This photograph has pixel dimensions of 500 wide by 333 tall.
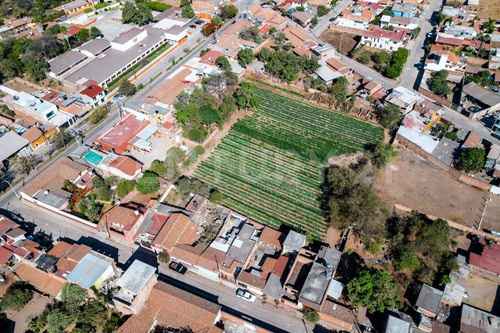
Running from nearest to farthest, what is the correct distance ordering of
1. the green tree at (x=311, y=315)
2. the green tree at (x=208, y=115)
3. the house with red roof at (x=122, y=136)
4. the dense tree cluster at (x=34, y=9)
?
the green tree at (x=311, y=315) < the house with red roof at (x=122, y=136) < the green tree at (x=208, y=115) < the dense tree cluster at (x=34, y=9)

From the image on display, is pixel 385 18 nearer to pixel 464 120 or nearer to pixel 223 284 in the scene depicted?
pixel 464 120

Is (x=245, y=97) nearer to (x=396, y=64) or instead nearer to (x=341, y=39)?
(x=396, y=64)

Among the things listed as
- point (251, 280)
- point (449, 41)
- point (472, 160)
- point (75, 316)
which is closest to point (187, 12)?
point (449, 41)

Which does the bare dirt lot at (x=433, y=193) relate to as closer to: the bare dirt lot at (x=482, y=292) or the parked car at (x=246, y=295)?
the bare dirt lot at (x=482, y=292)

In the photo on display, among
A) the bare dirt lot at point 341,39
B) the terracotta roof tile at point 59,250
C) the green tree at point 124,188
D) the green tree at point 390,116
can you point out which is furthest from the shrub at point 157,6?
the terracotta roof tile at point 59,250

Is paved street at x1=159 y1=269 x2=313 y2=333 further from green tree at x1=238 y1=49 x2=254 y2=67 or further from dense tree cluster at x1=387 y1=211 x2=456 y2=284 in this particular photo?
green tree at x1=238 y1=49 x2=254 y2=67

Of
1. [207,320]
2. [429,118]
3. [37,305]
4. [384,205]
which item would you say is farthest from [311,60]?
[37,305]
